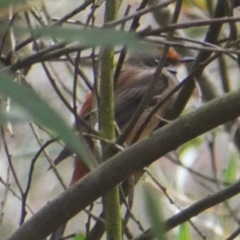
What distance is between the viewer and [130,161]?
4.00ft

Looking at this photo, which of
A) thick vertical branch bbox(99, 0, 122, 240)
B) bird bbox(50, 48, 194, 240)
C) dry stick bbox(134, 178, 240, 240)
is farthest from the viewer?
bird bbox(50, 48, 194, 240)

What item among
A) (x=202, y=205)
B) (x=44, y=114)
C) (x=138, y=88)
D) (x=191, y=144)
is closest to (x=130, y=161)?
(x=202, y=205)

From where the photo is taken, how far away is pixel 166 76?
127 inches

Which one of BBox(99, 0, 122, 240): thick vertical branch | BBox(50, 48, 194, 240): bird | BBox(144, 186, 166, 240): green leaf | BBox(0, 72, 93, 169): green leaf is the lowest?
BBox(144, 186, 166, 240): green leaf

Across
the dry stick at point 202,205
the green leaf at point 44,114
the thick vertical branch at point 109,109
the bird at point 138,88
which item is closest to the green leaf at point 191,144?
the bird at point 138,88

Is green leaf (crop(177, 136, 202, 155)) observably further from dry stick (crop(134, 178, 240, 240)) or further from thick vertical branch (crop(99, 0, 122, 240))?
dry stick (crop(134, 178, 240, 240))

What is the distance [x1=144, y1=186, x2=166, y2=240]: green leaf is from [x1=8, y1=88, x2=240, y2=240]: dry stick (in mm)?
541

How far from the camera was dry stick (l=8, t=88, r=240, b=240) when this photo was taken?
1.21m

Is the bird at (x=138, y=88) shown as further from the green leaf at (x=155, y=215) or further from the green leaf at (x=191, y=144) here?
the green leaf at (x=155, y=215)

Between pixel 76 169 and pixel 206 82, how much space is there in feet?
1.97

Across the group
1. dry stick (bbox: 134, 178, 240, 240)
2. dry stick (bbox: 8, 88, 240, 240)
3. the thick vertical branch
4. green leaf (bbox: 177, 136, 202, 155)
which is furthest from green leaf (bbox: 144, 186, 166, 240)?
green leaf (bbox: 177, 136, 202, 155)

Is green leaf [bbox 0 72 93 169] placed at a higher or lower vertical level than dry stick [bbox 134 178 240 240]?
lower

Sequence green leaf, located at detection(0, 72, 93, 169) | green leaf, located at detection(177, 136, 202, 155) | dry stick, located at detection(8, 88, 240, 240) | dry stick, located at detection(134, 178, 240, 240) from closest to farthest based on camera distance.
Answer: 1. green leaf, located at detection(0, 72, 93, 169)
2. dry stick, located at detection(8, 88, 240, 240)
3. dry stick, located at detection(134, 178, 240, 240)
4. green leaf, located at detection(177, 136, 202, 155)

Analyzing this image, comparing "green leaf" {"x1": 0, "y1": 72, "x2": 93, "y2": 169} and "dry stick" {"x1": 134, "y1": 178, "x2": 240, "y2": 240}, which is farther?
"dry stick" {"x1": 134, "y1": 178, "x2": 240, "y2": 240}
